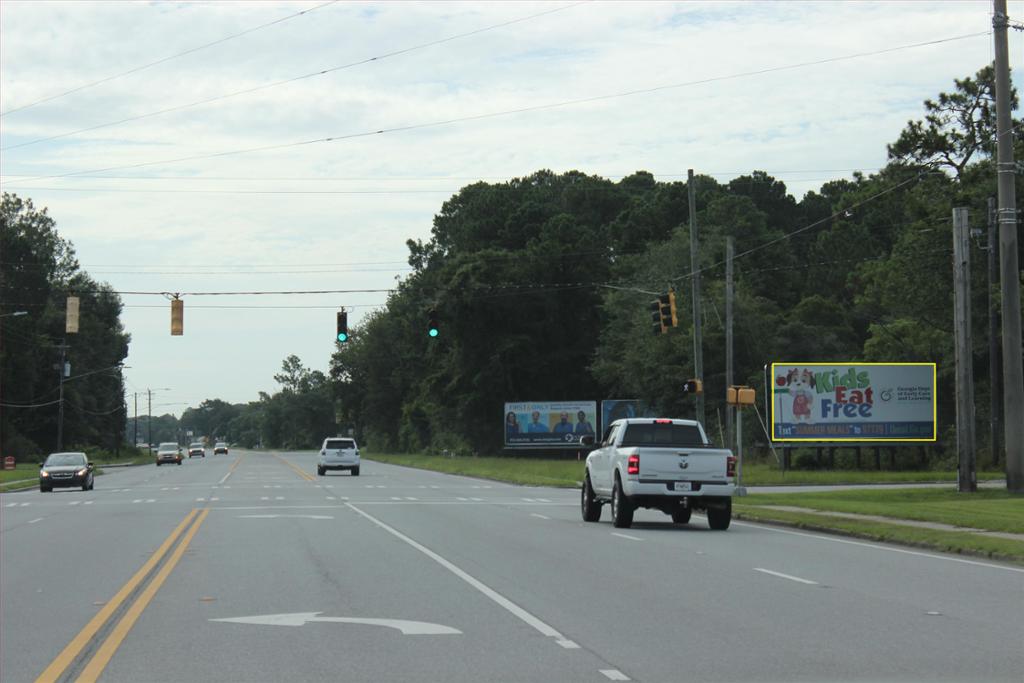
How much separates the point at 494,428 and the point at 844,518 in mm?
70146

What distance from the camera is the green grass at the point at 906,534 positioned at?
1812cm

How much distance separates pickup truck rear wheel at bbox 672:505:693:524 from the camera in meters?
24.4

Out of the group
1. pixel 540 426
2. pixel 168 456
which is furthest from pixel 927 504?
pixel 168 456

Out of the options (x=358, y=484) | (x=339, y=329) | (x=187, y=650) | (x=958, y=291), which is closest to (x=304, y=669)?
(x=187, y=650)

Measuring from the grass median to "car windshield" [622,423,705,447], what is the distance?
2558mm

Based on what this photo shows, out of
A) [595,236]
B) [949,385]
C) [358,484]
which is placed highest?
[595,236]

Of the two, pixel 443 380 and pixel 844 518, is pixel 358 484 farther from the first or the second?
pixel 443 380

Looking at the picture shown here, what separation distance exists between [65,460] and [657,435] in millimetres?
31076

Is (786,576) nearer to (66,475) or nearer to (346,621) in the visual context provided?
(346,621)

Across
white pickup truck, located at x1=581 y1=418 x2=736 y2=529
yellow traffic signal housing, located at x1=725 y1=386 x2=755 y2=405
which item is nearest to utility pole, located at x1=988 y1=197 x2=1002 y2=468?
yellow traffic signal housing, located at x1=725 y1=386 x2=755 y2=405

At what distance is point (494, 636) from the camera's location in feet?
36.1

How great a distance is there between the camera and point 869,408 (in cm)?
5319

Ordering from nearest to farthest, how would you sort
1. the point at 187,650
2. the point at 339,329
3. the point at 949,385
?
1. the point at 187,650
2. the point at 339,329
3. the point at 949,385

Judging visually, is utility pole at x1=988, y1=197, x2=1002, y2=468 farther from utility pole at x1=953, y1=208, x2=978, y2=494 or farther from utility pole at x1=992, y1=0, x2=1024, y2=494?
utility pole at x1=992, y1=0, x2=1024, y2=494
